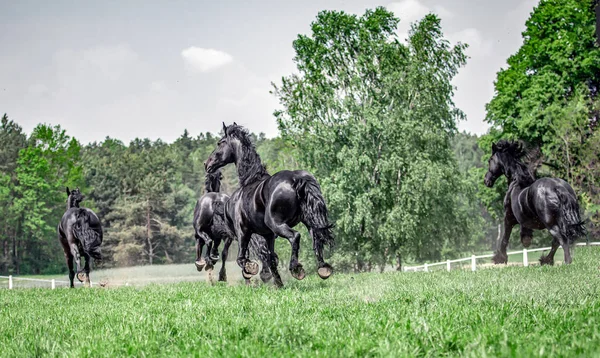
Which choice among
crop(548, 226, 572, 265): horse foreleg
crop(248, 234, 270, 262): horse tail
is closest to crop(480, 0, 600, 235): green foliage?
crop(548, 226, 572, 265): horse foreleg

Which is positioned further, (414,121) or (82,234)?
(414,121)

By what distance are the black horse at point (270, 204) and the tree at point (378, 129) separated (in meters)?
15.5

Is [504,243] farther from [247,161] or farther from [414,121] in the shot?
[414,121]

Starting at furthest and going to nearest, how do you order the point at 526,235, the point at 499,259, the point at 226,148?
the point at 499,259, the point at 526,235, the point at 226,148

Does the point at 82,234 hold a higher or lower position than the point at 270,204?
Result: lower

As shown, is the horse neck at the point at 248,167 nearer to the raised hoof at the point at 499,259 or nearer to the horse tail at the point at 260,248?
the horse tail at the point at 260,248

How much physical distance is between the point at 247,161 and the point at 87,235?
7.93 meters

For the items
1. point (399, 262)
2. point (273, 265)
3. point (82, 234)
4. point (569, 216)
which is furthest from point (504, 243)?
point (399, 262)

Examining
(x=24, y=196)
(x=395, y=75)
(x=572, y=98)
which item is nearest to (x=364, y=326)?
(x=395, y=75)

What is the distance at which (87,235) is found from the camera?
17000 mm

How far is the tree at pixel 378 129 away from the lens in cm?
2752

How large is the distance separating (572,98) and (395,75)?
33.7 feet

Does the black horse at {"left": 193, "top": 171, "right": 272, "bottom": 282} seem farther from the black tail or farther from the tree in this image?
the tree

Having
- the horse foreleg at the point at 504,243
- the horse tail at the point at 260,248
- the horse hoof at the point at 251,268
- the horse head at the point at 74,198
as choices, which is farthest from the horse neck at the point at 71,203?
the horse foreleg at the point at 504,243
